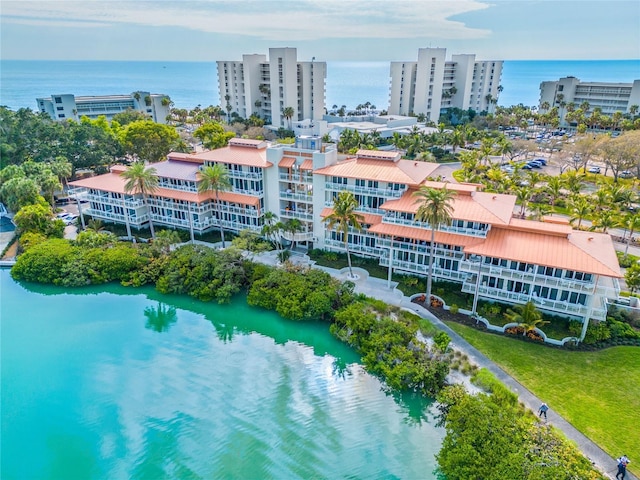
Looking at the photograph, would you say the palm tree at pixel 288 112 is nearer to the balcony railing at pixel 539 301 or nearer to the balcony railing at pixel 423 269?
the balcony railing at pixel 423 269

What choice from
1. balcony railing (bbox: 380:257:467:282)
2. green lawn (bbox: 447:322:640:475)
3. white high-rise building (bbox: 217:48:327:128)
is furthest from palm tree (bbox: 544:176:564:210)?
white high-rise building (bbox: 217:48:327:128)

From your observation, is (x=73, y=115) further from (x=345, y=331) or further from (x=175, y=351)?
(x=345, y=331)

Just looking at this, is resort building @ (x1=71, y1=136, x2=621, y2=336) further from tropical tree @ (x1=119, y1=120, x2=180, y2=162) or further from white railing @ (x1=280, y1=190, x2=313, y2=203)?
tropical tree @ (x1=119, y1=120, x2=180, y2=162)

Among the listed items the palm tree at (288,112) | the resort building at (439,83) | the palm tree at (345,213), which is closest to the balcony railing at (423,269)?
the palm tree at (345,213)

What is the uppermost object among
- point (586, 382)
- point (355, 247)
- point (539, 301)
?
point (355, 247)

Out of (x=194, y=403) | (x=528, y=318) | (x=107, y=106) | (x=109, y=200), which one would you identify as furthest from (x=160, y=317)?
(x=107, y=106)

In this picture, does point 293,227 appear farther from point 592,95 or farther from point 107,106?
point 592,95

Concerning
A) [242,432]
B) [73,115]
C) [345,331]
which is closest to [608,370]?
[345,331]
